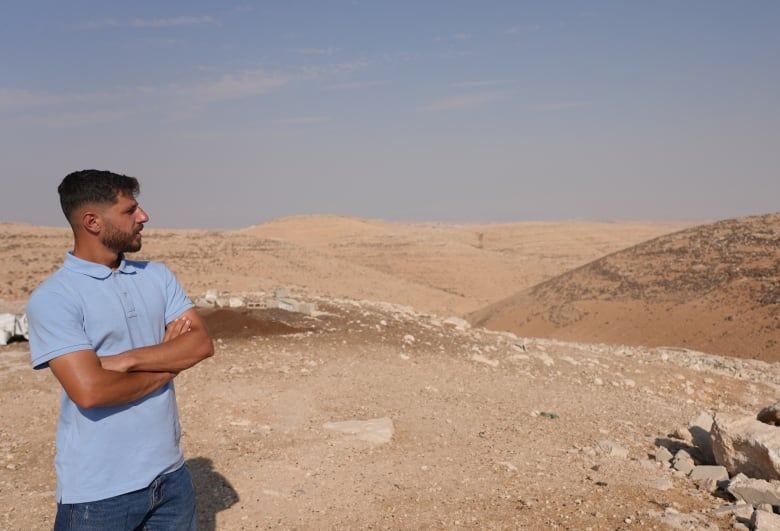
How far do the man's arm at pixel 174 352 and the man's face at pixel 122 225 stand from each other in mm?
438

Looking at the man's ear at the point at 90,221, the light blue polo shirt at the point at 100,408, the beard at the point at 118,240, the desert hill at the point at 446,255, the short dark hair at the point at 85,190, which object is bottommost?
the desert hill at the point at 446,255

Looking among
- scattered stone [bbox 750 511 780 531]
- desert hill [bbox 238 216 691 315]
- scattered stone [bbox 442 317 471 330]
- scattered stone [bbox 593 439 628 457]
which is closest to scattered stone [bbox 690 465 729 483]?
scattered stone [bbox 593 439 628 457]

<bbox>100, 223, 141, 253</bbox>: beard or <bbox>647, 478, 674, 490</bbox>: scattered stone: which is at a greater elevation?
<bbox>100, 223, 141, 253</bbox>: beard

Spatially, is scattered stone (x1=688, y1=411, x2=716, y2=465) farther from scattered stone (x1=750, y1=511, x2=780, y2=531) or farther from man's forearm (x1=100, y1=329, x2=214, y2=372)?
man's forearm (x1=100, y1=329, x2=214, y2=372)

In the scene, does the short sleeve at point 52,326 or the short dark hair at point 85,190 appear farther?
the short dark hair at point 85,190

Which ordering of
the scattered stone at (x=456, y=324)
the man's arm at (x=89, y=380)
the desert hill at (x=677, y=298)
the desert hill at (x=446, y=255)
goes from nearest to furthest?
1. the man's arm at (x=89, y=380)
2. the scattered stone at (x=456, y=324)
3. the desert hill at (x=677, y=298)
4. the desert hill at (x=446, y=255)

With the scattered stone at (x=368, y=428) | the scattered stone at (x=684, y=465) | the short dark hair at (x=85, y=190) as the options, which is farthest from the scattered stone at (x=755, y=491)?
the short dark hair at (x=85, y=190)

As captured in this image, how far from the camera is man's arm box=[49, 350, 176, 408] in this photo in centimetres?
254

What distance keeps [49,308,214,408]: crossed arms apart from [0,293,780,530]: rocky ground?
2.30 meters

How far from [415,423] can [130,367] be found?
4.80 meters

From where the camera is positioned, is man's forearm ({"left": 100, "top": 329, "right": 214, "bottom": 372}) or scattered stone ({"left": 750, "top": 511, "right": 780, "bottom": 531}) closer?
man's forearm ({"left": 100, "top": 329, "right": 214, "bottom": 372})

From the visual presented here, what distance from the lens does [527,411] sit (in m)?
8.02

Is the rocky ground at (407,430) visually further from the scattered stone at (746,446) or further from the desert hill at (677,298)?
the desert hill at (677,298)

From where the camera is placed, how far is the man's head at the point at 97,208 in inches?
109
